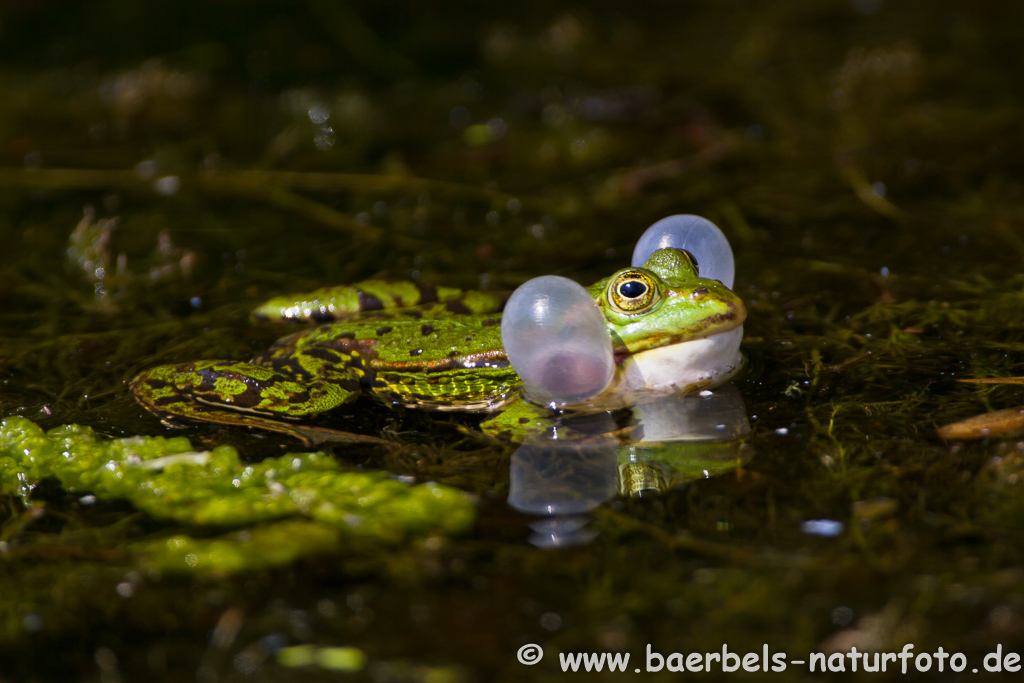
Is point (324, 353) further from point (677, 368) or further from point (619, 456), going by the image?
point (677, 368)

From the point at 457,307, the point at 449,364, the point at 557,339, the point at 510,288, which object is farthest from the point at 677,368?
the point at 510,288

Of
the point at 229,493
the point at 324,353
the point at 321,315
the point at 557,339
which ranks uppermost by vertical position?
the point at 321,315

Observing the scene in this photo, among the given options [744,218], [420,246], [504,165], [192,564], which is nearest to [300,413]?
[192,564]

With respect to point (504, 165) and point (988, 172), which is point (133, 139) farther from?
point (988, 172)

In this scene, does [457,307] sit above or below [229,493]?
above

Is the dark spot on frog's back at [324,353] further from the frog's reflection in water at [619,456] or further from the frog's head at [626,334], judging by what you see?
the frog's reflection in water at [619,456]

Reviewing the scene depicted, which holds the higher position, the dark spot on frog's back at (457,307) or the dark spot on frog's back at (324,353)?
the dark spot on frog's back at (457,307)

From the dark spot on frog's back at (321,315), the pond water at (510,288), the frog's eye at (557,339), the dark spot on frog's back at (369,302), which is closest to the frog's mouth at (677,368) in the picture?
the frog's eye at (557,339)
